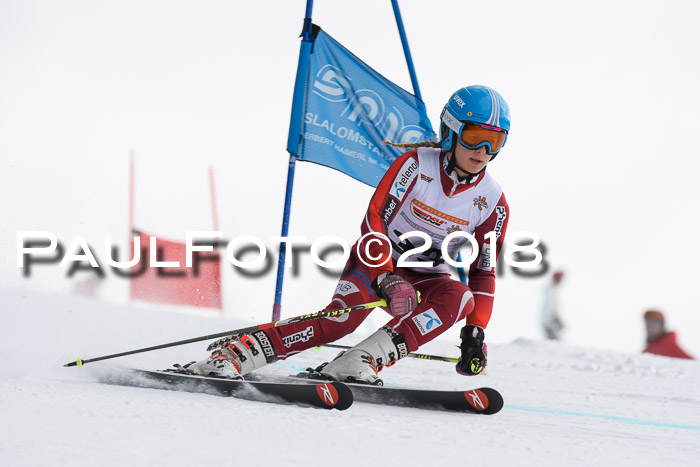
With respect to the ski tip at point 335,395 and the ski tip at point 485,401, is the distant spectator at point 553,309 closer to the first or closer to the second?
the ski tip at point 485,401

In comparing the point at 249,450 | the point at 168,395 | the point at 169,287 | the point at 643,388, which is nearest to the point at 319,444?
the point at 249,450

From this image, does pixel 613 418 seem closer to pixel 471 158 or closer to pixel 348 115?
pixel 471 158

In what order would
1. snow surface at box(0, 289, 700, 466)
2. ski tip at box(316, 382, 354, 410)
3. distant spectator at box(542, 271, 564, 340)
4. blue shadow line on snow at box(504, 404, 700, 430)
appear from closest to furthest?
snow surface at box(0, 289, 700, 466), ski tip at box(316, 382, 354, 410), blue shadow line on snow at box(504, 404, 700, 430), distant spectator at box(542, 271, 564, 340)

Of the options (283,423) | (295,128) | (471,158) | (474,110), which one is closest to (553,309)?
(295,128)

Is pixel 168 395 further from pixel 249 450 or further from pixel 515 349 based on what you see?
pixel 515 349

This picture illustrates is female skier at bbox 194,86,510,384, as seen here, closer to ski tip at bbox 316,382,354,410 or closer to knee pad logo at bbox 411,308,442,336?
knee pad logo at bbox 411,308,442,336

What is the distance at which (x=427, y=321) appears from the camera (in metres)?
2.94

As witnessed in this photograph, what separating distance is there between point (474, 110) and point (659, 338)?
543cm

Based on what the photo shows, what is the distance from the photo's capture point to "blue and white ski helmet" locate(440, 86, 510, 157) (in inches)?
119

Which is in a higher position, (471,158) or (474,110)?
(474,110)

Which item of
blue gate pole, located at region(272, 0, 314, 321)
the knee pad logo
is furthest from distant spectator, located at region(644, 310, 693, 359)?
the knee pad logo

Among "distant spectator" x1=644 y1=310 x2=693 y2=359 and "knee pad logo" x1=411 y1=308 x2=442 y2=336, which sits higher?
"knee pad logo" x1=411 y1=308 x2=442 y2=336

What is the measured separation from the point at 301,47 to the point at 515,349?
11.5 feet

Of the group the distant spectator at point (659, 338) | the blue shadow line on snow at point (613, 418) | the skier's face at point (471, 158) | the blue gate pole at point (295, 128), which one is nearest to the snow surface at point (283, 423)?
the blue shadow line on snow at point (613, 418)
